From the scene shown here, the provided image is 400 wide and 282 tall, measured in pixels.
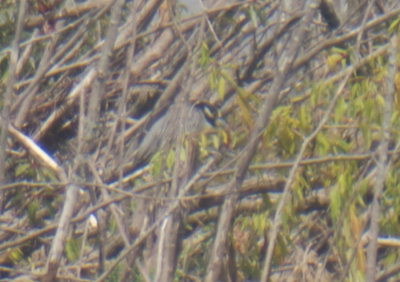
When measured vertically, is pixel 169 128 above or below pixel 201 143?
above

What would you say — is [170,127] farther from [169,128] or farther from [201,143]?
[201,143]

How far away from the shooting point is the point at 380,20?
4.30 metres

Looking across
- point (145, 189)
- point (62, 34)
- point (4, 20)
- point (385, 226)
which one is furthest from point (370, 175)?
point (4, 20)

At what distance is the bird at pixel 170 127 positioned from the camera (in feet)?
13.5

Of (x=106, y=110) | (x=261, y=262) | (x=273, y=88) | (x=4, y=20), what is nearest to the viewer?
(x=273, y=88)

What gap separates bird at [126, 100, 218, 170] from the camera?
4.10m

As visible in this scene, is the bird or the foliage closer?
the foliage

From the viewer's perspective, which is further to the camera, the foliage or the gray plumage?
the gray plumage

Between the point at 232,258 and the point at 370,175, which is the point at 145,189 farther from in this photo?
the point at 370,175

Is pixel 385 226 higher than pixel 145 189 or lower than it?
lower

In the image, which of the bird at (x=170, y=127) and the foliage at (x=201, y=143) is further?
the bird at (x=170, y=127)

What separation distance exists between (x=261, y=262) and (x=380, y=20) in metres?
1.20

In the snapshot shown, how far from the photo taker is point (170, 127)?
414 cm

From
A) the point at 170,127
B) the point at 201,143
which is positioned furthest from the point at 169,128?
the point at 201,143
